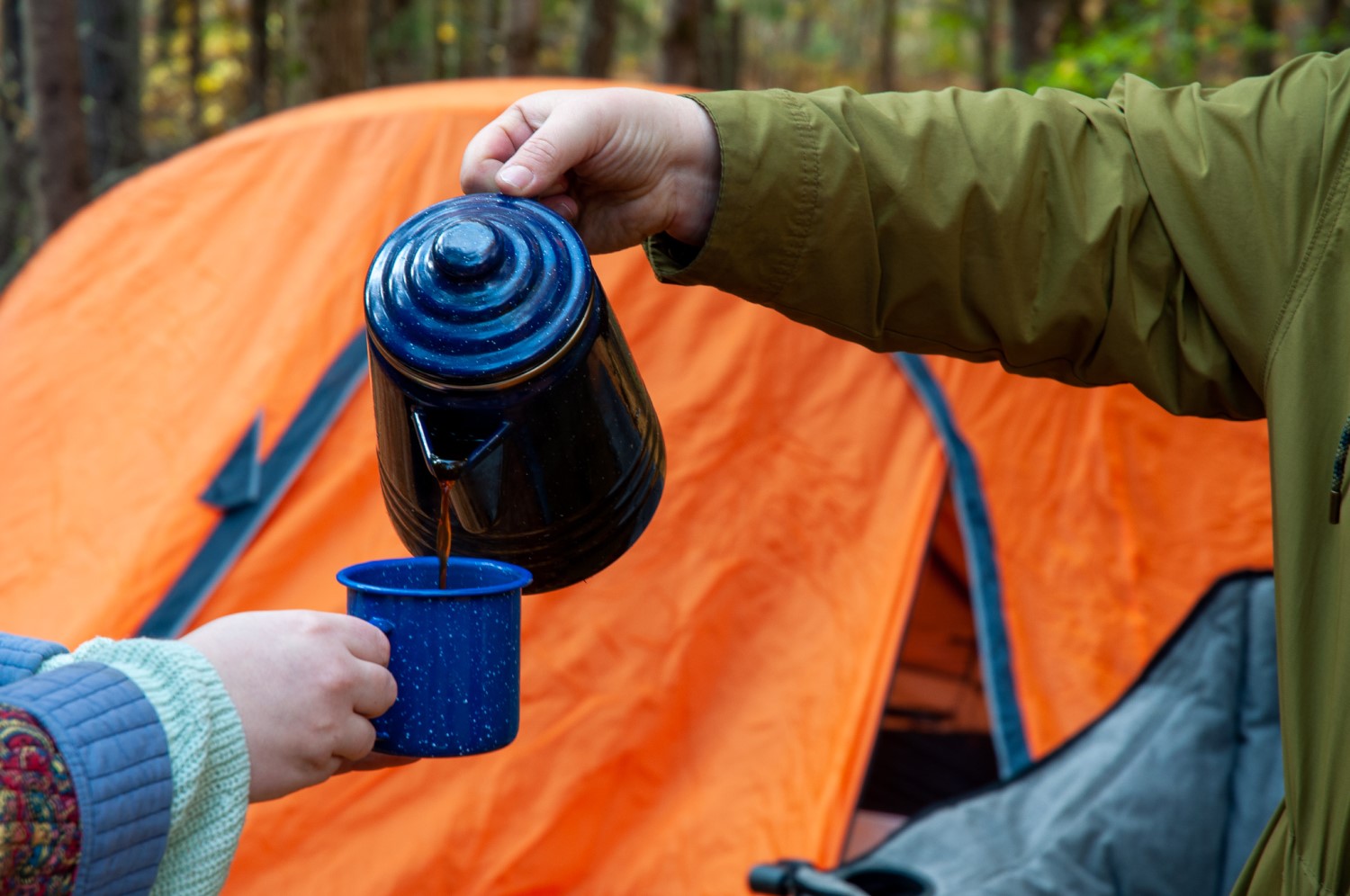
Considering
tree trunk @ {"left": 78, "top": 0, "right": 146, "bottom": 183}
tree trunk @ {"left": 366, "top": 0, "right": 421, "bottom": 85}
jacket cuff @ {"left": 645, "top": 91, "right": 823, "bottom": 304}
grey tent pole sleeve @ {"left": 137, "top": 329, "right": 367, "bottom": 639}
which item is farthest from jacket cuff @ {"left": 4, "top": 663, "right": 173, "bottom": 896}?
tree trunk @ {"left": 366, "top": 0, "right": 421, "bottom": 85}

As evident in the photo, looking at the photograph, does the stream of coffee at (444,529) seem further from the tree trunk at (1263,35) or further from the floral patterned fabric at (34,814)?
the tree trunk at (1263,35)

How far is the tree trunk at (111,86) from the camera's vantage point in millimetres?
6984

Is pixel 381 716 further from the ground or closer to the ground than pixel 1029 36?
closer to the ground

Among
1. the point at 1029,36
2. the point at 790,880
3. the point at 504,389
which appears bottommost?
the point at 790,880

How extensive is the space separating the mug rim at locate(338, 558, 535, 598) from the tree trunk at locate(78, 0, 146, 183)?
21.5ft

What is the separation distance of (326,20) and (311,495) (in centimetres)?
370

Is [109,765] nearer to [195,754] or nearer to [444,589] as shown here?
[195,754]

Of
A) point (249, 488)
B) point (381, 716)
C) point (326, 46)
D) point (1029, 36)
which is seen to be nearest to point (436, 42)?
point (1029, 36)

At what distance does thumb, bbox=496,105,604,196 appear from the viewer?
3.51ft

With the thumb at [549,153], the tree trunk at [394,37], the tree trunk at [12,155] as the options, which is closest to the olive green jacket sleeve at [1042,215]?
the thumb at [549,153]

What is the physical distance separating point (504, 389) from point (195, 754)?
1.14ft

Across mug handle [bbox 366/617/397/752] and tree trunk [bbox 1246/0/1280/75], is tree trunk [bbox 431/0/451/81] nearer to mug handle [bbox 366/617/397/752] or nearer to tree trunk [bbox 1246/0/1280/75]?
tree trunk [bbox 1246/0/1280/75]

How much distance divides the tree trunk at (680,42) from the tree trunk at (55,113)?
3.59m

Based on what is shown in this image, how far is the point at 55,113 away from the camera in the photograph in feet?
14.6
